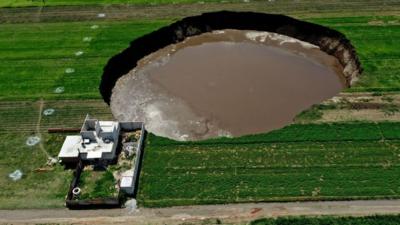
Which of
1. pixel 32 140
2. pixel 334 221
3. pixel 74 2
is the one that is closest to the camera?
pixel 334 221

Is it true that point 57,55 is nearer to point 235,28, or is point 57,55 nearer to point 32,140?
point 32,140

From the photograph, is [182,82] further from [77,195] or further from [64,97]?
[77,195]

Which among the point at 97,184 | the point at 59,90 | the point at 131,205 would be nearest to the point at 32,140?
the point at 59,90

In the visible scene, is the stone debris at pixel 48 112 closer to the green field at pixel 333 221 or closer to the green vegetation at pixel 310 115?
the green field at pixel 333 221

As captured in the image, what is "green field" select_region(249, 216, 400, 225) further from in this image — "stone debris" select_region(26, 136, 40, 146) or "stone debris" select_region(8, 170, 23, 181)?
"stone debris" select_region(26, 136, 40, 146)

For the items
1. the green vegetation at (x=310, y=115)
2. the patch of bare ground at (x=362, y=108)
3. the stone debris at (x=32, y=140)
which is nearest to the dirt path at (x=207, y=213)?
the stone debris at (x=32, y=140)

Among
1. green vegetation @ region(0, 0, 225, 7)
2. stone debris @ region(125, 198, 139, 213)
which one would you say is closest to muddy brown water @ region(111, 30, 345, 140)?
stone debris @ region(125, 198, 139, 213)

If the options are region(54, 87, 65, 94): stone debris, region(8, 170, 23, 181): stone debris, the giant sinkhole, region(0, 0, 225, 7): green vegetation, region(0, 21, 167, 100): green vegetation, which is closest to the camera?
region(8, 170, 23, 181): stone debris
